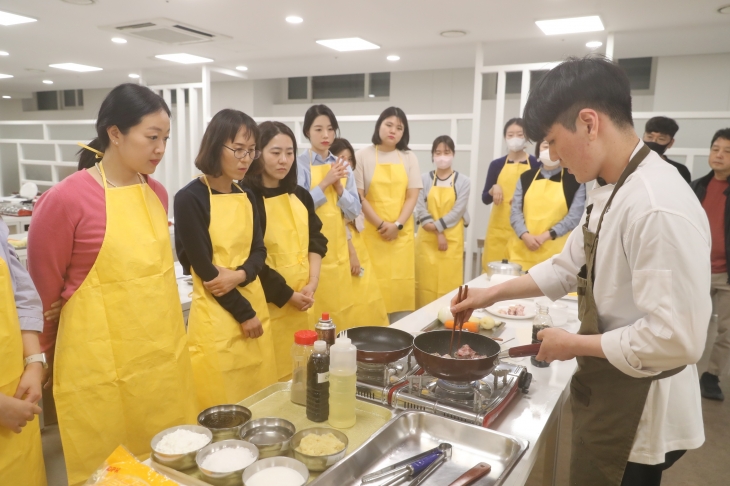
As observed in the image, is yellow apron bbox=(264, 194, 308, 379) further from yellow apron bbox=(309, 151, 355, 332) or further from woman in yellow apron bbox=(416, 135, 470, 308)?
woman in yellow apron bbox=(416, 135, 470, 308)

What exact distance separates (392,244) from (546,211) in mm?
1085

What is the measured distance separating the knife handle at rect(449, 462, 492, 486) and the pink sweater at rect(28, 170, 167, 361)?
1.20m

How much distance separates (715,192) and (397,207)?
210 cm

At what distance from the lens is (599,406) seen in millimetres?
1303

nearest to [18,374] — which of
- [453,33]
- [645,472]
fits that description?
[645,472]

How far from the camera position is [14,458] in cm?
129

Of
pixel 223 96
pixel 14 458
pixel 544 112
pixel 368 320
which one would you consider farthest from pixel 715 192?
pixel 223 96

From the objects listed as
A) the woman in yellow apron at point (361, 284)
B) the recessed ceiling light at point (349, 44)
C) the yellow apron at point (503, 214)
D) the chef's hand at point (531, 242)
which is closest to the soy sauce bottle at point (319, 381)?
the woman in yellow apron at point (361, 284)

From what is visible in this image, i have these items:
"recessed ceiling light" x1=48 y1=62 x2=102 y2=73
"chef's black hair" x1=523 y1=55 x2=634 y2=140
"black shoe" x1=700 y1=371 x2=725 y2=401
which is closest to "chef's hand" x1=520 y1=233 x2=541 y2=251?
"black shoe" x1=700 y1=371 x2=725 y2=401

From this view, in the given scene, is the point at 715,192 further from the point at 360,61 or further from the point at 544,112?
the point at 360,61

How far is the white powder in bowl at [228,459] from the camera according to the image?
102 centimetres

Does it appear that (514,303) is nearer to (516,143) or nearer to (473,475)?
(473,475)

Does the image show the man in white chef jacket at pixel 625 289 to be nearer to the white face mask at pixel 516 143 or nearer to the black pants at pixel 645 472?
the black pants at pixel 645 472

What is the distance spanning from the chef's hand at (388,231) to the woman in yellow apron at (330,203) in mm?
551
